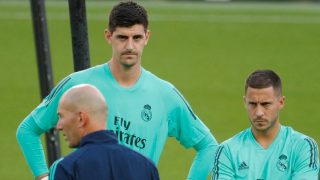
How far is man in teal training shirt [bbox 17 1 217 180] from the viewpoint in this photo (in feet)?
21.6

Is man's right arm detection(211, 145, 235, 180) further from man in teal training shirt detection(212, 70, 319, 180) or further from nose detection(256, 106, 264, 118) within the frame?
nose detection(256, 106, 264, 118)

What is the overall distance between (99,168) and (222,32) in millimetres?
19832

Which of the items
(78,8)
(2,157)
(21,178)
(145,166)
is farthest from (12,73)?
(145,166)

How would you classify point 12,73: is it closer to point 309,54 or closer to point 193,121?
point 309,54

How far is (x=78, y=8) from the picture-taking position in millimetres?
6992

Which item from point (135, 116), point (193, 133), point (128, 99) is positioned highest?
point (128, 99)

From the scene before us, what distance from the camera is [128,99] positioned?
6664 millimetres

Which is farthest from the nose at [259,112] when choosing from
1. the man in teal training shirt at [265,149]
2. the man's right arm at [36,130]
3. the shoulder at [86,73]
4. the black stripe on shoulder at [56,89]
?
the man's right arm at [36,130]

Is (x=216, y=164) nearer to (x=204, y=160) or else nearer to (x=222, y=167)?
(x=222, y=167)

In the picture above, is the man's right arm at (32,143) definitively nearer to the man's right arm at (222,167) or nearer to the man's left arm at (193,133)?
the man's left arm at (193,133)

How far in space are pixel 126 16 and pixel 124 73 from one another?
40 centimetres

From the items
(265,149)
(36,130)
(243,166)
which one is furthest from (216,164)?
(36,130)

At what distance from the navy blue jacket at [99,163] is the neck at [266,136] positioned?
166cm

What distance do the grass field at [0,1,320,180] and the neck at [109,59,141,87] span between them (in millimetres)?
6612
